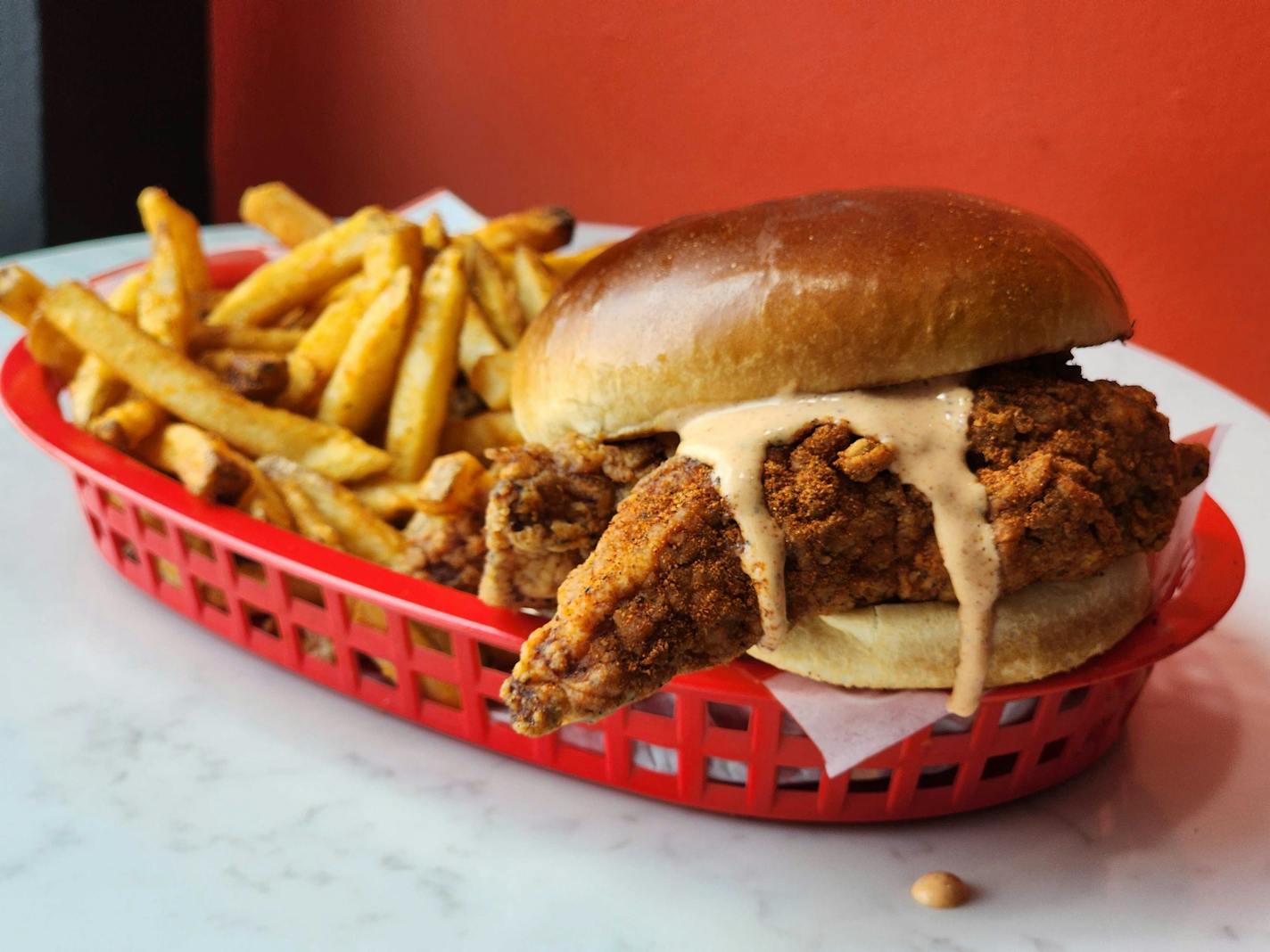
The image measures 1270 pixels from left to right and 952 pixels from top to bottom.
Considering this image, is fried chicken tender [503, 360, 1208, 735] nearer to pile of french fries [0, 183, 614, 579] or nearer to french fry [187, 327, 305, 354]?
pile of french fries [0, 183, 614, 579]

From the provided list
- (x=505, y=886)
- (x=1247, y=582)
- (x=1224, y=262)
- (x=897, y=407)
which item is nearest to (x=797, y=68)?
(x=1224, y=262)

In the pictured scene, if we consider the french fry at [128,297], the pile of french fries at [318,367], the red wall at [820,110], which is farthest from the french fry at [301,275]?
the red wall at [820,110]

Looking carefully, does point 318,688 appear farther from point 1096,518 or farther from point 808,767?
point 1096,518

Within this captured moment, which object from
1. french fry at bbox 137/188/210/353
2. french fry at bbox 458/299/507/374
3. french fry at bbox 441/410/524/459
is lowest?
french fry at bbox 441/410/524/459

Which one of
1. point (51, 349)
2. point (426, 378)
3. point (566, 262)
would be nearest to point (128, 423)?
point (51, 349)

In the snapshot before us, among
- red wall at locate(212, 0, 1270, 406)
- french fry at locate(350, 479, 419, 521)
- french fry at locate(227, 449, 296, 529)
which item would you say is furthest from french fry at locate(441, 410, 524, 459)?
red wall at locate(212, 0, 1270, 406)
